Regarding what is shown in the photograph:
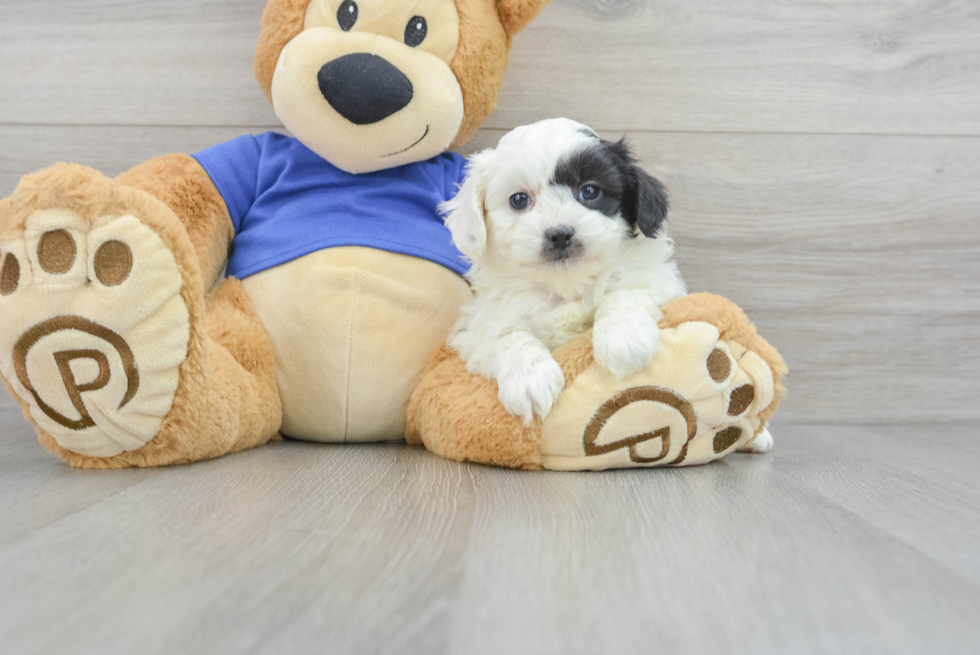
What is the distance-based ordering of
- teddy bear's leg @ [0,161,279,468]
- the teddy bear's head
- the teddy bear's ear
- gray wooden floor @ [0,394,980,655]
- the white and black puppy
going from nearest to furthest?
gray wooden floor @ [0,394,980,655] → teddy bear's leg @ [0,161,279,468] → the white and black puppy → the teddy bear's head → the teddy bear's ear

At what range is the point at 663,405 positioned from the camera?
3.64ft

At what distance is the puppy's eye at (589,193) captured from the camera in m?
1.20

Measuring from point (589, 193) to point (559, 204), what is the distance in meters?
0.06

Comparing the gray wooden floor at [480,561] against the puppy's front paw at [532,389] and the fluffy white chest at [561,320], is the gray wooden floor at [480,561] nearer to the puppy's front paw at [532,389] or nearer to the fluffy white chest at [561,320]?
the puppy's front paw at [532,389]

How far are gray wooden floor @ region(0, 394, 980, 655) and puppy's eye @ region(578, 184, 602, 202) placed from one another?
0.47m

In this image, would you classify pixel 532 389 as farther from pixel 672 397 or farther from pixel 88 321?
pixel 88 321

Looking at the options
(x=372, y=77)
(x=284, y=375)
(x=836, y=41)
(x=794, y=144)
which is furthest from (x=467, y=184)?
(x=836, y=41)

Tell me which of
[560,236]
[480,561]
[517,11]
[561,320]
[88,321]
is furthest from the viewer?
[517,11]

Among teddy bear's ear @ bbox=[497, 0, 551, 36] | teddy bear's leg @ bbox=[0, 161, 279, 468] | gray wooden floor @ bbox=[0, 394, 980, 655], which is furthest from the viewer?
teddy bear's ear @ bbox=[497, 0, 551, 36]

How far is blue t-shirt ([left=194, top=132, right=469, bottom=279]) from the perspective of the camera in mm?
1386

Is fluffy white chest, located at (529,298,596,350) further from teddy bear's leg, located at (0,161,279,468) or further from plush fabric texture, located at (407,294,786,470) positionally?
teddy bear's leg, located at (0,161,279,468)

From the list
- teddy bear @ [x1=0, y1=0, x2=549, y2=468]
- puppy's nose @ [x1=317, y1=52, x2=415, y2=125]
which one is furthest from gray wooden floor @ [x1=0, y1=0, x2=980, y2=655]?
puppy's nose @ [x1=317, y1=52, x2=415, y2=125]

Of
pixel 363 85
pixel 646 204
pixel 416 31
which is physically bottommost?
pixel 646 204

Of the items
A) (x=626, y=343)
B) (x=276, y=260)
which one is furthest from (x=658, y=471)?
(x=276, y=260)
